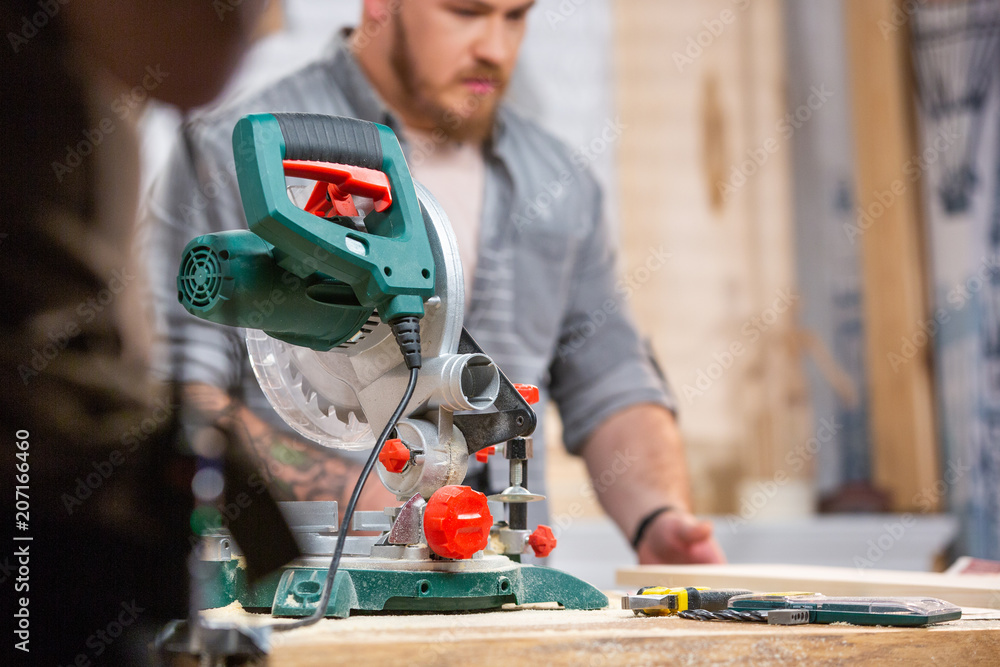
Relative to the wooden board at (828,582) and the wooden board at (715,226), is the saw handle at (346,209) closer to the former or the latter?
the wooden board at (828,582)

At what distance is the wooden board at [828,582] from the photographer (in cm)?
84

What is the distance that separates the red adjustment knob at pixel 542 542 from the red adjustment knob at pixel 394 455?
127 mm

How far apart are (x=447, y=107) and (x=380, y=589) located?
1.00m

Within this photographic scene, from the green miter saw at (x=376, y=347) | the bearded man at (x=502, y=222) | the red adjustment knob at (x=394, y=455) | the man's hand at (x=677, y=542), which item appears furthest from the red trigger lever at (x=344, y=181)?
the man's hand at (x=677, y=542)

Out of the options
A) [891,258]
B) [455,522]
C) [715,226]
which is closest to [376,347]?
[455,522]

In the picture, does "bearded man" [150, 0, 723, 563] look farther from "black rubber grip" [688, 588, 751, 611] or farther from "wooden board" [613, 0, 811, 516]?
"wooden board" [613, 0, 811, 516]

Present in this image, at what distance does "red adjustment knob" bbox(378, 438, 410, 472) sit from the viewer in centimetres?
63

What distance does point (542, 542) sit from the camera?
0.70 meters

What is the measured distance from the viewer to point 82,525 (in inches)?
27.3

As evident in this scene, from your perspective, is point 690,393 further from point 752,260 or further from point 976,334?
point 976,334

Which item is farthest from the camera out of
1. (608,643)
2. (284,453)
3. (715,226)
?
(715,226)

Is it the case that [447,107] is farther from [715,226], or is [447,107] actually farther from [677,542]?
[715,226]

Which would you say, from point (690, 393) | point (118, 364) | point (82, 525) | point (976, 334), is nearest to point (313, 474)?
point (118, 364)

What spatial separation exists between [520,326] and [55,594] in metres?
0.88
